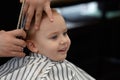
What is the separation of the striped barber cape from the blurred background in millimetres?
1748

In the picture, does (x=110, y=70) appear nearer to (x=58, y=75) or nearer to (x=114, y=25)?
(x=114, y=25)

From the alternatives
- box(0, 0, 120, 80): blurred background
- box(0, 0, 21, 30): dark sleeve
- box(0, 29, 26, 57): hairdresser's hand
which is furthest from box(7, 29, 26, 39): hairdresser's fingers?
box(0, 0, 120, 80): blurred background

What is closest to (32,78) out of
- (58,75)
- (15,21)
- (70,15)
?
(58,75)

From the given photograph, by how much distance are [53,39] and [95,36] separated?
2.04m

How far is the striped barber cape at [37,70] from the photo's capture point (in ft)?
4.44

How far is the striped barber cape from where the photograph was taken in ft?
4.44

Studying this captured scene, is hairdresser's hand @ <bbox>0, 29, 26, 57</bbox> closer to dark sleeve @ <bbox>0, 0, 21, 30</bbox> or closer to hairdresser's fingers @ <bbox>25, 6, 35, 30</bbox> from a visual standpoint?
hairdresser's fingers @ <bbox>25, 6, 35, 30</bbox>

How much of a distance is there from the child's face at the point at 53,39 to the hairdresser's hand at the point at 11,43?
0.09m

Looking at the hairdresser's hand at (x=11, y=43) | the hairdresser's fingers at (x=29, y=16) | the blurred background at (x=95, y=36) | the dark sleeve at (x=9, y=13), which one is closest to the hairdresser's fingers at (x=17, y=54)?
the hairdresser's hand at (x=11, y=43)

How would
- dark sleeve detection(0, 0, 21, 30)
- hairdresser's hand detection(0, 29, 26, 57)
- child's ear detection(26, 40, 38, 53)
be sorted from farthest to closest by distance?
1. dark sleeve detection(0, 0, 21, 30)
2. child's ear detection(26, 40, 38, 53)
3. hairdresser's hand detection(0, 29, 26, 57)

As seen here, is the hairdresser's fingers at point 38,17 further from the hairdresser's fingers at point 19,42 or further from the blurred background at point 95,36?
the blurred background at point 95,36

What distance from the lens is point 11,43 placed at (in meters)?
1.31

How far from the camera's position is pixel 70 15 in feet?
11.0

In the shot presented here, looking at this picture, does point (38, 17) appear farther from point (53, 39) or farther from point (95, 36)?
point (95, 36)
